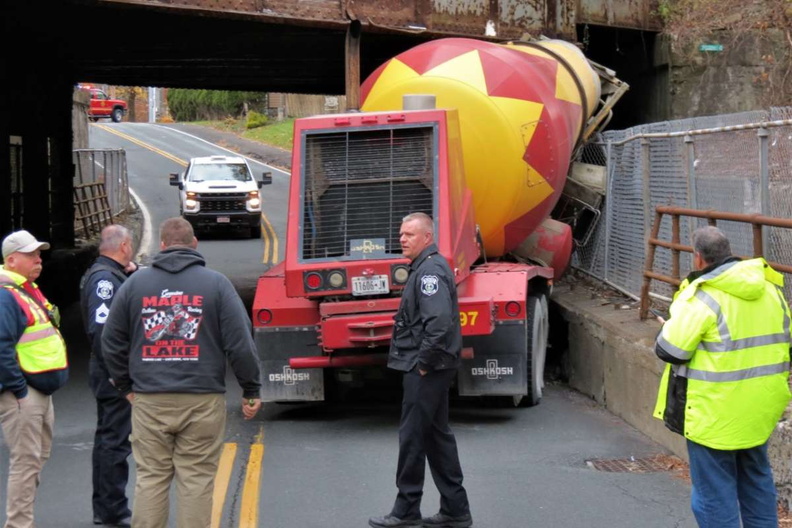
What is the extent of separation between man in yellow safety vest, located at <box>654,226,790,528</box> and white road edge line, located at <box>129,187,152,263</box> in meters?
18.8

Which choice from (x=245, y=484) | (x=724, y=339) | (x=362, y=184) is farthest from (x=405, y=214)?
(x=724, y=339)

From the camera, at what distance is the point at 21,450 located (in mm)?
6156

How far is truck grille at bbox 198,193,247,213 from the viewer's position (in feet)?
91.5

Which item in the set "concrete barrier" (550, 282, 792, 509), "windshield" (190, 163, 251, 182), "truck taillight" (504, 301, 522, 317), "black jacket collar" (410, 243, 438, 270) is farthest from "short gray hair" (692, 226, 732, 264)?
"windshield" (190, 163, 251, 182)

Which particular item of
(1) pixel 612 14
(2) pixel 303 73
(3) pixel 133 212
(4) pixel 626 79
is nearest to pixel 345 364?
(1) pixel 612 14

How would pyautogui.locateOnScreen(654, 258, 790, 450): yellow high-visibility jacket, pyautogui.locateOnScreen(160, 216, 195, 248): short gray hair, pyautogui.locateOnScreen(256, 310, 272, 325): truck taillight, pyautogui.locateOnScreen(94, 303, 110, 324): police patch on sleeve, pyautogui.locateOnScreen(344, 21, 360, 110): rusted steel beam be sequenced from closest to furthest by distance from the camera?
1. pyautogui.locateOnScreen(654, 258, 790, 450): yellow high-visibility jacket
2. pyautogui.locateOnScreen(160, 216, 195, 248): short gray hair
3. pyautogui.locateOnScreen(94, 303, 110, 324): police patch on sleeve
4. pyautogui.locateOnScreen(256, 310, 272, 325): truck taillight
5. pyautogui.locateOnScreen(344, 21, 360, 110): rusted steel beam

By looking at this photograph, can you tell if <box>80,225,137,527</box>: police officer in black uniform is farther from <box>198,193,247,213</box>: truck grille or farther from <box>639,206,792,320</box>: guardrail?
<box>198,193,247,213</box>: truck grille

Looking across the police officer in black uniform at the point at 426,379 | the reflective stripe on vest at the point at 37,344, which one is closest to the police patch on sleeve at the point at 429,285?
the police officer in black uniform at the point at 426,379

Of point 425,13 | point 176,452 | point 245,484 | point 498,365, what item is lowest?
point 245,484

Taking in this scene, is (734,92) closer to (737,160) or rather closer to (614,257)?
(614,257)

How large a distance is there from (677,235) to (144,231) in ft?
70.8

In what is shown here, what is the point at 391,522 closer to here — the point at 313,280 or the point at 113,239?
the point at 113,239

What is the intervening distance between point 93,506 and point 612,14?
12.5 meters

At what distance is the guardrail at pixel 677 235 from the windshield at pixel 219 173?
1940 centimetres
